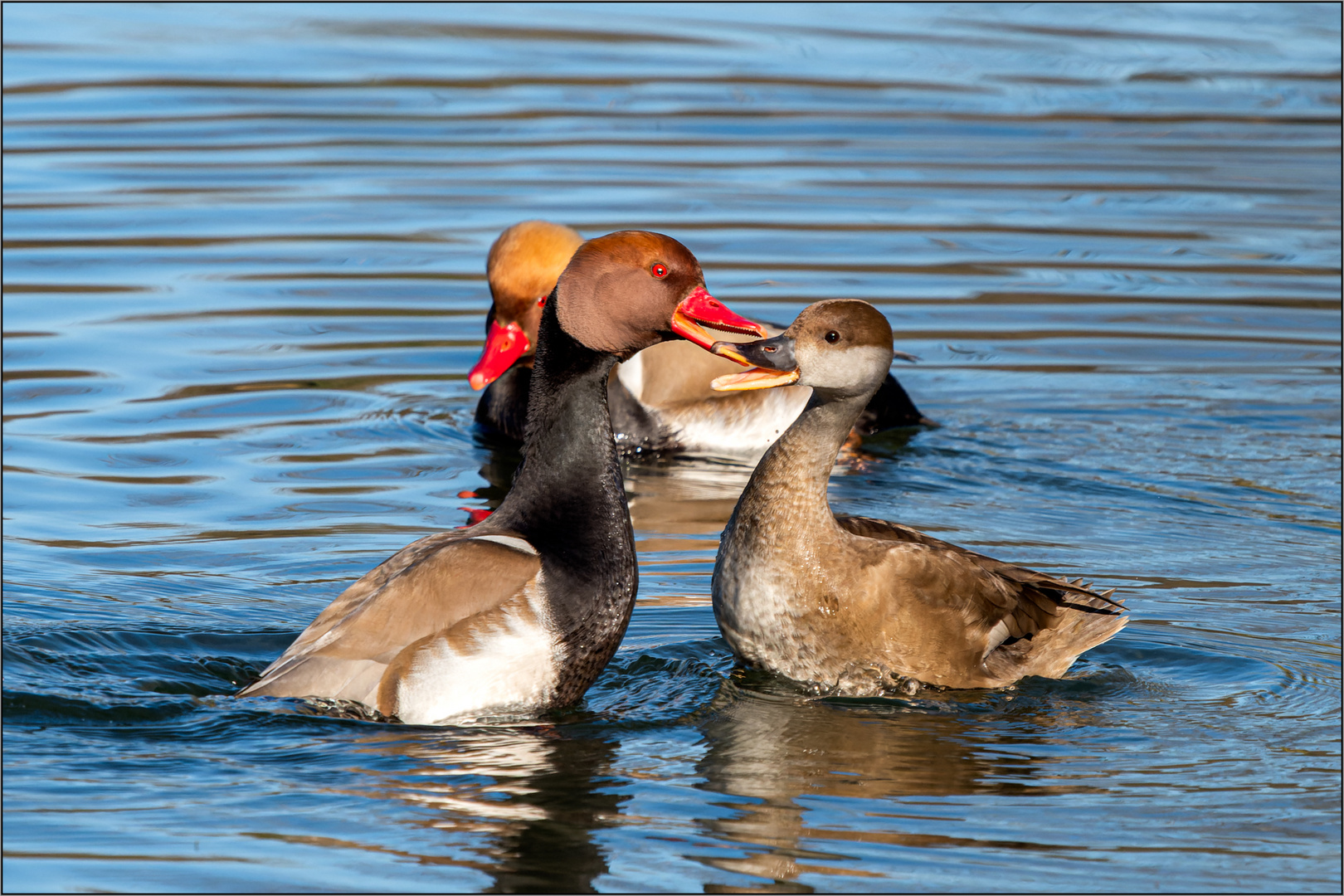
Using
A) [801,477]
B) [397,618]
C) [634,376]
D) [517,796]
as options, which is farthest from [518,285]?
[517,796]

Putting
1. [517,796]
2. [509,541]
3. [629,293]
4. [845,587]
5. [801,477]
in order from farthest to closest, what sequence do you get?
[801,477] → [845,587] → [629,293] → [509,541] → [517,796]

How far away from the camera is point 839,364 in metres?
6.85

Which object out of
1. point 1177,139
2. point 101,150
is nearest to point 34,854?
point 101,150

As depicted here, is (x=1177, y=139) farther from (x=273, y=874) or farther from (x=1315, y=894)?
(x=273, y=874)

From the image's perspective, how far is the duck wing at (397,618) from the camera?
608 cm

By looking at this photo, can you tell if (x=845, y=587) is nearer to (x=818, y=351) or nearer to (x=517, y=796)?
(x=818, y=351)

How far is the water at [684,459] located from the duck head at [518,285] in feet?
1.83

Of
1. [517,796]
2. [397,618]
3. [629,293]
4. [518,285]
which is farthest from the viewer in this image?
[518,285]

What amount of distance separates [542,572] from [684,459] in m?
4.29

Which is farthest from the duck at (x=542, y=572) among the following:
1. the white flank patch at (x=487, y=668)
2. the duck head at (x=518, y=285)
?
the duck head at (x=518, y=285)

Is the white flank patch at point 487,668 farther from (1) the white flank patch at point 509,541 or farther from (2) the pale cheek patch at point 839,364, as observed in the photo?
(2) the pale cheek patch at point 839,364

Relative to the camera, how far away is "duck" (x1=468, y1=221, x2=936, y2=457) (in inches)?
403

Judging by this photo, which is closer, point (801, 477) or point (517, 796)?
point (517, 796)

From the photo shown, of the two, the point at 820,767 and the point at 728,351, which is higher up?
the point at 728,351
